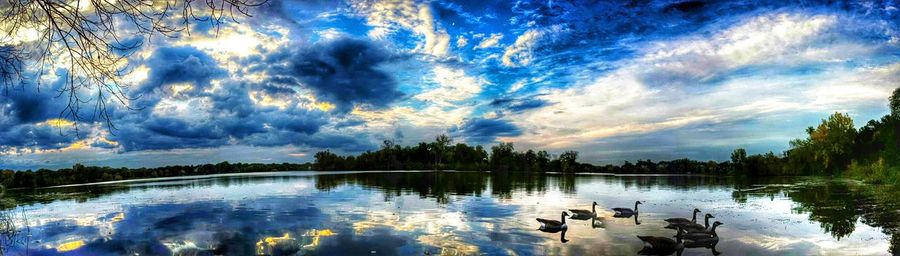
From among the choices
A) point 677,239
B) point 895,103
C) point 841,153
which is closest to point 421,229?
point 677,239

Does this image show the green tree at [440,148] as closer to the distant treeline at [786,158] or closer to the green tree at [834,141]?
the distant treeline at [786,158]

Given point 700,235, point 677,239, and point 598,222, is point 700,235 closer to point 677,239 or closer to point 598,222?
point 677,239

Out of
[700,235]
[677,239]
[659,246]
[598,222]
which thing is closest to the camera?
[659,246]

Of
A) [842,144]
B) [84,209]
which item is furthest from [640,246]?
[842,144]

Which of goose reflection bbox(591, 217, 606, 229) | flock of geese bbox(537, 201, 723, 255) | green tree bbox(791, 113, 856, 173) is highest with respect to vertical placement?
green tree bbox(791, 113, 856, 173)

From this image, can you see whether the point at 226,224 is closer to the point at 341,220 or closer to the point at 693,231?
the point at 341,220

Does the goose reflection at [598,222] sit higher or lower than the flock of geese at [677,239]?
lower

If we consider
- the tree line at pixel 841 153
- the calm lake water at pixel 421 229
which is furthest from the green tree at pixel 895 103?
the calm lake water at pixel 421 229

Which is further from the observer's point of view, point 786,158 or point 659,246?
point 786,158

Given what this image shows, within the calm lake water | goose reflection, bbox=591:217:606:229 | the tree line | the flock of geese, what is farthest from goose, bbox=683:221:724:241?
the tree line

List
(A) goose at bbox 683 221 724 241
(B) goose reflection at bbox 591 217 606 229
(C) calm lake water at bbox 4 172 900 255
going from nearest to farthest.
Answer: (C) calm lake water at bbox 4 172 900 255, (A) goose at bbox 683 221 724 241, (B) goose reflection at bbox 591 217 606 229

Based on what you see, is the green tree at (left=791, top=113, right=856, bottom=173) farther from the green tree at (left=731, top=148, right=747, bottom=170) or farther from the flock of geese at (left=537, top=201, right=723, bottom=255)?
the flock of geese at (left=537, top=201, right=723, bottom=255)

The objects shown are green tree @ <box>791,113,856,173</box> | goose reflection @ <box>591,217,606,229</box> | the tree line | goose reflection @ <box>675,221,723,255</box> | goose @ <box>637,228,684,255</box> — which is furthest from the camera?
green tree @ <box>791,113,856,173</box>

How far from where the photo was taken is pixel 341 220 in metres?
23.4
